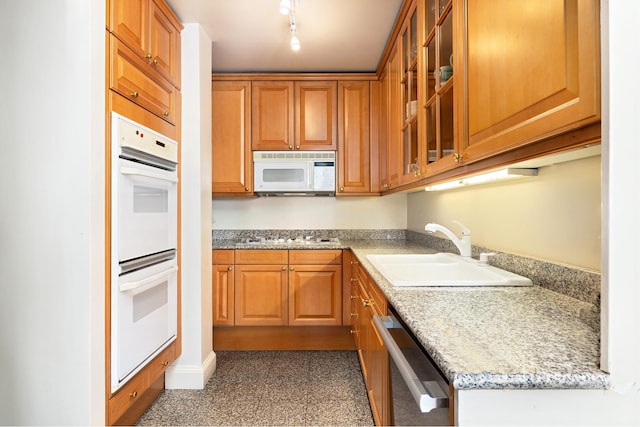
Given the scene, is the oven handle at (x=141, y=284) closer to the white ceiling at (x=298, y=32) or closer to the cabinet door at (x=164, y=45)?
the cabinet door at (x=164, y=45)

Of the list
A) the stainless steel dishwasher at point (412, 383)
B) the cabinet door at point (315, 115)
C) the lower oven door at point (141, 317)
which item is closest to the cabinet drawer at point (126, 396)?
the lower oven door at point (141, 317)

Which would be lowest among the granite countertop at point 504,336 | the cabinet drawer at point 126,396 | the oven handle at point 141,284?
the cabinet drawer at point 126,396

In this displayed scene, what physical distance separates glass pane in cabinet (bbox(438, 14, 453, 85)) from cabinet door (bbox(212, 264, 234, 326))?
2208 mm

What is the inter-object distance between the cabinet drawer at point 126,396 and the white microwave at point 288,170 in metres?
1.77

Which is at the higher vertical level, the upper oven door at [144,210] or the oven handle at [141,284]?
the upper oven door at [144,210]

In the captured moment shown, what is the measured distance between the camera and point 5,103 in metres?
1.30

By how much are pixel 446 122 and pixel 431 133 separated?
0.20 m

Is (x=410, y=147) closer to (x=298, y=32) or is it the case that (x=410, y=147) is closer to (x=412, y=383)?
(x=298, y=32)

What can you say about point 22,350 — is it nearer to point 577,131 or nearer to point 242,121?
point 577,131

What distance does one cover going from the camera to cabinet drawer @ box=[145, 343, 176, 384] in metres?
1.76

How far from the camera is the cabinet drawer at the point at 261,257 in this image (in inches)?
111

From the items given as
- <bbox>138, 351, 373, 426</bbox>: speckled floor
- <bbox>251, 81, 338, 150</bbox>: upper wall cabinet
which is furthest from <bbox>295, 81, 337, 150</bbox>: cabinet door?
<bbox>138, 351, 373, 426</bbox>: speckled floor

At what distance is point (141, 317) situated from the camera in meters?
1.64

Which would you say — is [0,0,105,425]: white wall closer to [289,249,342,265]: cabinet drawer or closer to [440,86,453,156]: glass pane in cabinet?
[440,86,453,156]: glass pane in cabinet
